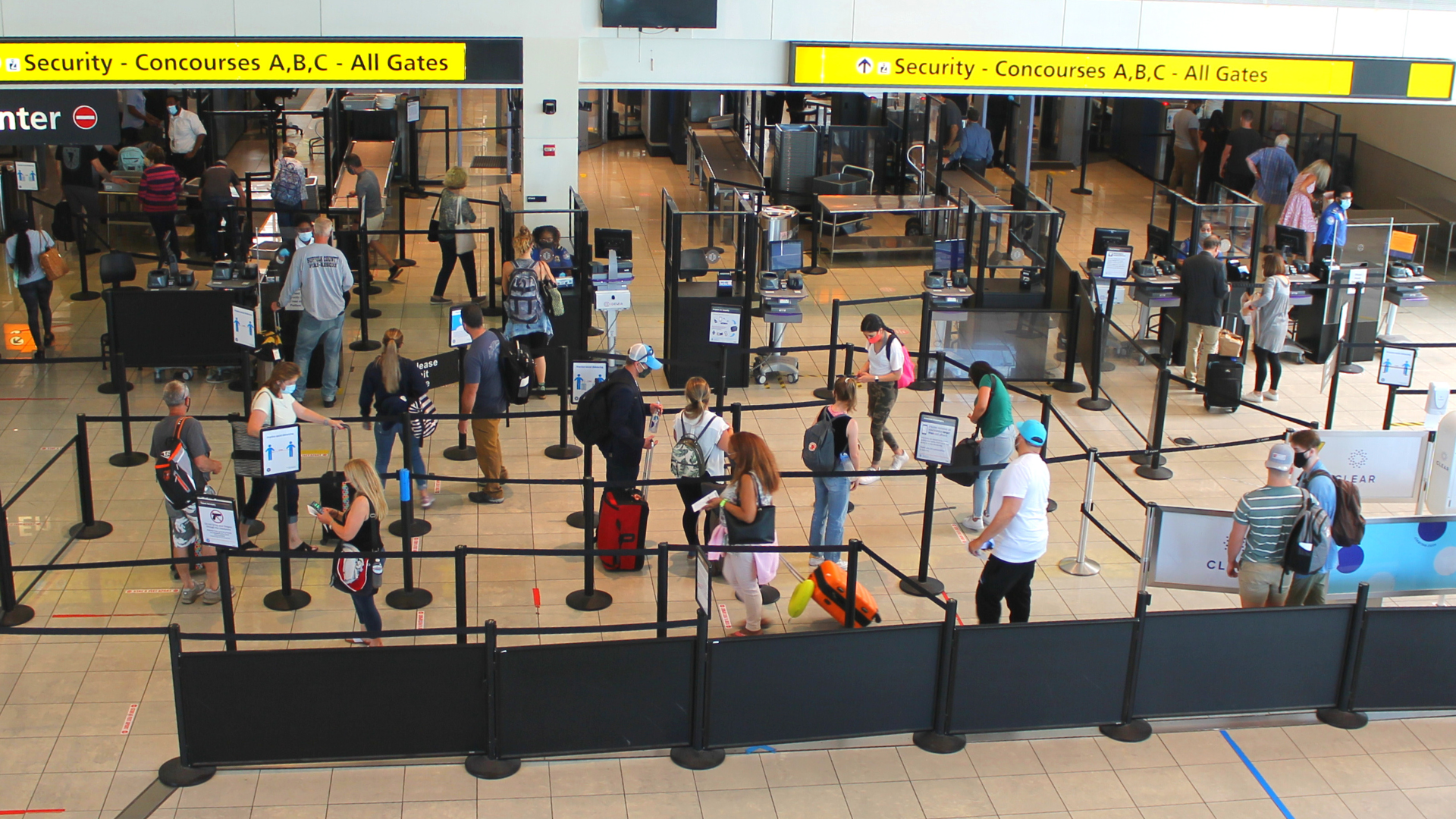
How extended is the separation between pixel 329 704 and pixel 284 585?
241 centimetres

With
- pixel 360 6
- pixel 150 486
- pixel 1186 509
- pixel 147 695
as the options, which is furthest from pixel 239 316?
pixel 1186 509

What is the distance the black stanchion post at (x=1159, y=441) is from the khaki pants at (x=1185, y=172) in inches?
415

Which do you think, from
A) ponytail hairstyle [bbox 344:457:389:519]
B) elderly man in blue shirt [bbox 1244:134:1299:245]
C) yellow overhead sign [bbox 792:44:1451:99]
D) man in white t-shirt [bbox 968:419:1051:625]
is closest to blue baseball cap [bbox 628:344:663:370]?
ponytail hairstyle [bbox 344:457:389:519]

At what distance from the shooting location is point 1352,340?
48.0ft

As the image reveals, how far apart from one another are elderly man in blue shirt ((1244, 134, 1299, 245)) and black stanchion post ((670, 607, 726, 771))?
1365cm

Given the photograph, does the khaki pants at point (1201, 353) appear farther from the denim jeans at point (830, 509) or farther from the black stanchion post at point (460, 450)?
the black stanchion post at point (460, 450)

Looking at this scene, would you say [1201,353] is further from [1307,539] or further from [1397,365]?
[1307,539]

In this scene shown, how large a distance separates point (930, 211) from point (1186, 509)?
10.6m

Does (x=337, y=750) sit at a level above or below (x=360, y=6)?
below

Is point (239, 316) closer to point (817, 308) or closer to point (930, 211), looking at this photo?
point (817, 308)

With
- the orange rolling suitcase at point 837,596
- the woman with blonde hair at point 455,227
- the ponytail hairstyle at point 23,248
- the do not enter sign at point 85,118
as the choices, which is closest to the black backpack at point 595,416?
the orange rolling suitcase at point 837,596

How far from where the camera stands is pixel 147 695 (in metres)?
8.28

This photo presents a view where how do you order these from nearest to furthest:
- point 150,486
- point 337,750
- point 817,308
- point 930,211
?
1. point 337,750
2. point 150,486
3. point 817,308
4. point 930,211

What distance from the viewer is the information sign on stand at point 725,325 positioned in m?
13.0
